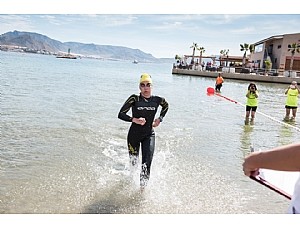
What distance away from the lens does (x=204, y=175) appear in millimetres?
5922

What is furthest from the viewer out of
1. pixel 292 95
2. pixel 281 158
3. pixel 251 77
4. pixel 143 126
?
pixel 251 77

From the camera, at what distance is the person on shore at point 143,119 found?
4840mm

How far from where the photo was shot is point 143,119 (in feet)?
15.8

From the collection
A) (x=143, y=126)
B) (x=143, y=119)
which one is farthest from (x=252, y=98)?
(x=143, y=119)

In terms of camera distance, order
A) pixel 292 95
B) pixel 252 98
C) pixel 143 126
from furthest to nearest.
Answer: pixel 292 95 → pixel 252 98 → pixel 143 126

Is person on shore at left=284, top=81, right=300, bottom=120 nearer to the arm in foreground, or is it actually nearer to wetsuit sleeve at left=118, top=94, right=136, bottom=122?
wetsuit sleeve at left=118, top=94, right=136, bottom=122

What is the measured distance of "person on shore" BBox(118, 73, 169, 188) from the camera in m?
4.84

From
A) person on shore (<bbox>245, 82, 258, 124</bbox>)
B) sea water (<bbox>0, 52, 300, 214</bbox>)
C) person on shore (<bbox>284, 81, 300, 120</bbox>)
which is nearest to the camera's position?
sea water (<bbox>0, 52, 300, 214</bbox>)

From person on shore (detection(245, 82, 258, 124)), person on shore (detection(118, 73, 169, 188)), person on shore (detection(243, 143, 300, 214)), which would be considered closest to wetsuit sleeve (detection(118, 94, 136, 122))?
person on shore (detection(118, 73, 169, 188))

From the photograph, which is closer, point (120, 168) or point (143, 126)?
point (143, 126)

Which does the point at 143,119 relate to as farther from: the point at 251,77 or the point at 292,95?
the point at 251,77

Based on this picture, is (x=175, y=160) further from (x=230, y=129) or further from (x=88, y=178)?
(x=230, y=129)

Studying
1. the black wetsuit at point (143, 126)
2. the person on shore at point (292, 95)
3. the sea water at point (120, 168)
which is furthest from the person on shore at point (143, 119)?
the person on shore at point (292, 95)

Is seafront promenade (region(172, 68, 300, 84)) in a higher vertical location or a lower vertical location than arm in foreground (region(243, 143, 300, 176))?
lower
